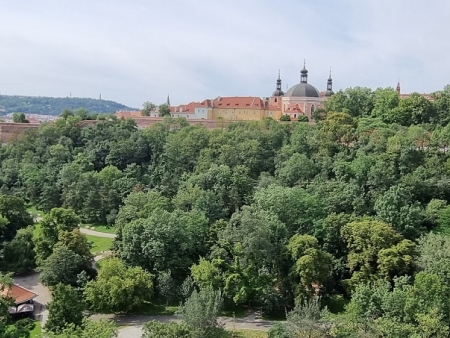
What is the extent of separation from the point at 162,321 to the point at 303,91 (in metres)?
36.3

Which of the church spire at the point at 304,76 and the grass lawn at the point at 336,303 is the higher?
the church spire at the point at 304,76

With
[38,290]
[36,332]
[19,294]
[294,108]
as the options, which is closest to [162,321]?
[36,332]

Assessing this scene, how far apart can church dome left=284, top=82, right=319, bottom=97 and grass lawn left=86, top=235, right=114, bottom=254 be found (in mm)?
28674

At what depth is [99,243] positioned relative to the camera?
100 feet

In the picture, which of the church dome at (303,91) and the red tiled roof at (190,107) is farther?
the red tiled roof at (190,107)

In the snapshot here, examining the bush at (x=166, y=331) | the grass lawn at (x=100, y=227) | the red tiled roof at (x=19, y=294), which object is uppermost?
the grass lawn at (x=100, y=227)

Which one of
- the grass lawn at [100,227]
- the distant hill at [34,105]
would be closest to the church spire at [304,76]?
the grass lawn at [100,227]

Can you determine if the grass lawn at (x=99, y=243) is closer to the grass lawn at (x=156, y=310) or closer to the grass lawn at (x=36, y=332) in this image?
the grass lawn at (x=156, y=310)

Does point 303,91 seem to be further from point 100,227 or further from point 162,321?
point 162,321

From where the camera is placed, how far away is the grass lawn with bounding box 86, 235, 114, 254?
29.3 metres

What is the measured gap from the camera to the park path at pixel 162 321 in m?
19.7

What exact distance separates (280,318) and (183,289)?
14.4ft

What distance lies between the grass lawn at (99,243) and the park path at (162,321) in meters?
8.35

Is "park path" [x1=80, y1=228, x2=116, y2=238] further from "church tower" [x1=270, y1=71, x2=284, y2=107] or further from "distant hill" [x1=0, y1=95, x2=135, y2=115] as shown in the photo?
"distant hill" [x1=0, y1=95, x2=135, y2=115]
